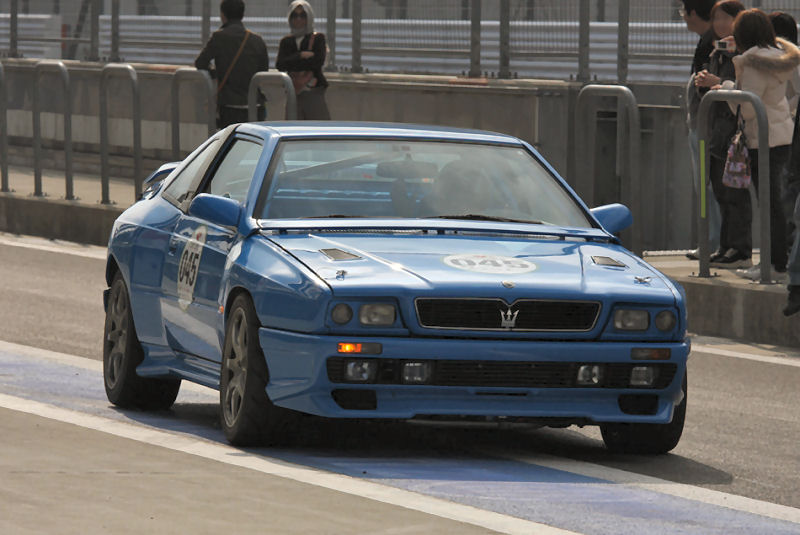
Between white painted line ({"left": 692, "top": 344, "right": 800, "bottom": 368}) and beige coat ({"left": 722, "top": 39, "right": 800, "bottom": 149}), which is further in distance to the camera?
beige coat ({"left": 722, "top": 39, "right": 800, "bottom": 149})

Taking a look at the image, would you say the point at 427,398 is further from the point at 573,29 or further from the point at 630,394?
the point at 573,29

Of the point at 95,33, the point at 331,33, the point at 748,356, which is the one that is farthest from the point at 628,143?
the point at 95,33

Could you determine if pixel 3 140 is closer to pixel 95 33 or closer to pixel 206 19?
pixel 206 19

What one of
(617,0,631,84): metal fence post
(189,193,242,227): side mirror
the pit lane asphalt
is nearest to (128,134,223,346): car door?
the pit lane asphalt

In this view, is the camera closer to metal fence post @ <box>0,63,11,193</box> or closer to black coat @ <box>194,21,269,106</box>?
black coat @ <box>194,21,269,106</box>

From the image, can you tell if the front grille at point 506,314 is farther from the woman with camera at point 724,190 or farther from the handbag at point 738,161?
the woman with camera at point 724,190

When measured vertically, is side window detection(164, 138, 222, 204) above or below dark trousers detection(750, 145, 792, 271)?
above

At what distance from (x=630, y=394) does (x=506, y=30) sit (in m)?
12.8

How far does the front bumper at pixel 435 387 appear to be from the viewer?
766 centimetres

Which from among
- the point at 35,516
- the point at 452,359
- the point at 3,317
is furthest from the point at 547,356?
the point at 3,317

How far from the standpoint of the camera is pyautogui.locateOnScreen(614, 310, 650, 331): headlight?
7.88 metres

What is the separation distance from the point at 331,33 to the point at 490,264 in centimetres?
1499

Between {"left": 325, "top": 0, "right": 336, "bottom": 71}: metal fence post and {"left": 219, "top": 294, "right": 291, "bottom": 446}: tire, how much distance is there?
14722 millimetres

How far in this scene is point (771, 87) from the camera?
1377 centimetres
